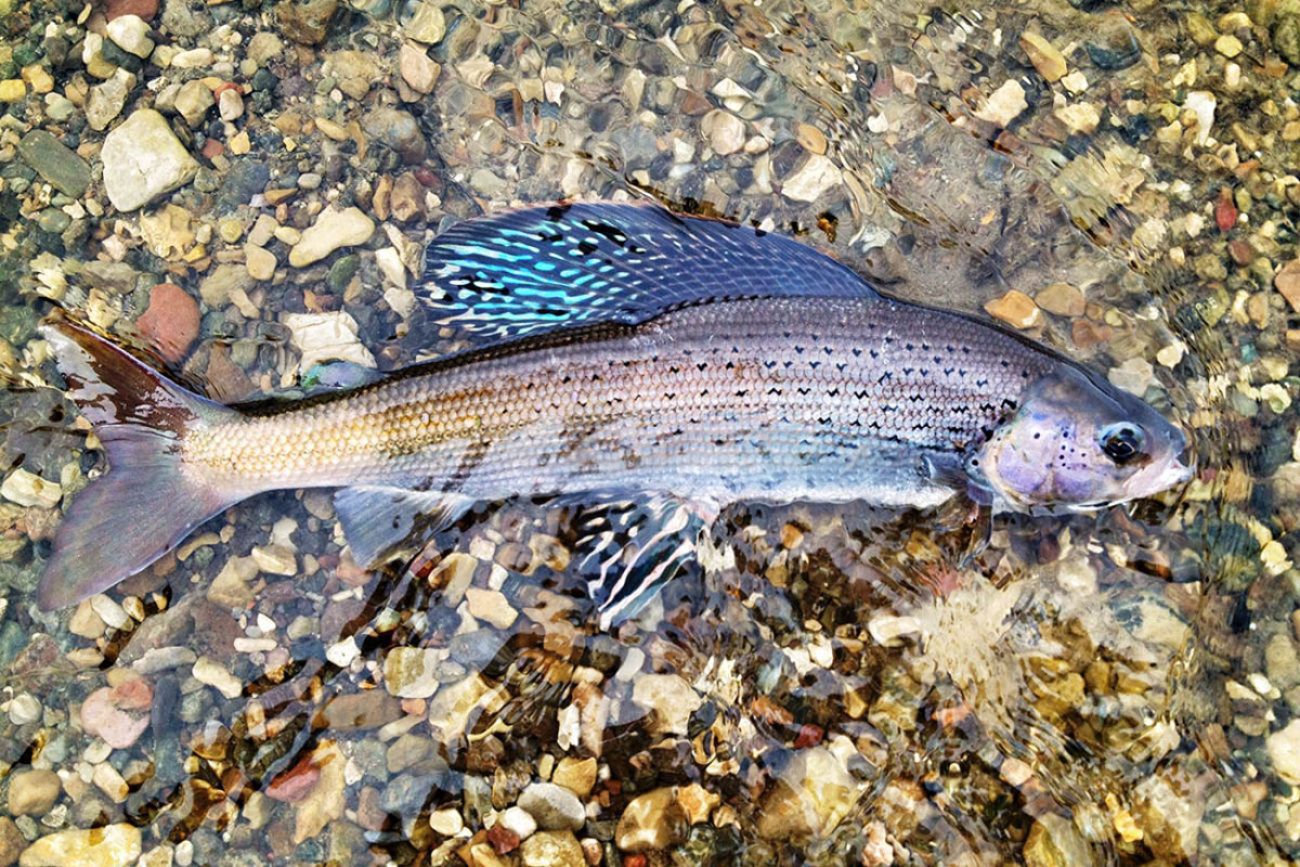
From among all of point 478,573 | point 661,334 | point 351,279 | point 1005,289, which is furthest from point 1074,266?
point 351,279

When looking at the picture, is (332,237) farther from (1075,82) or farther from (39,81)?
(1075,82)

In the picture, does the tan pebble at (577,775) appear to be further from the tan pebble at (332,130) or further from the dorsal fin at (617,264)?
the tan pebble at (332,130)

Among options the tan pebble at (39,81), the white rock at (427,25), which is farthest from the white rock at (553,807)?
the tan pebble at (39,81)

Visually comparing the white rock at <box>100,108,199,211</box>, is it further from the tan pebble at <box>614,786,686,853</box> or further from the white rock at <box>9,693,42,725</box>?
the tan pebble at <box>614,786,686,853</box>

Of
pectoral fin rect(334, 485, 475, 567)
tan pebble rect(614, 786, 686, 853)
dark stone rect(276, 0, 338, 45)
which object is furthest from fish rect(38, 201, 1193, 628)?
dark stone rect(276, 0, 338, 45)

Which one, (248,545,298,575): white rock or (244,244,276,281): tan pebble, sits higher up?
(244,244,276,281): tan pebble
